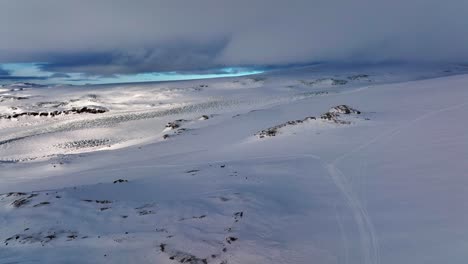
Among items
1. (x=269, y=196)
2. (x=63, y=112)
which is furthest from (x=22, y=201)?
(x=63, y=112)

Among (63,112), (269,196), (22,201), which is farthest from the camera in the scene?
(63,112)

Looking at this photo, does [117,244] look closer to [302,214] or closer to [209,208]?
[209,208]

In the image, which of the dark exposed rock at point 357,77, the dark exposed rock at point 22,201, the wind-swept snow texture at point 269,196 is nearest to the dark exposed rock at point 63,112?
the wind-swept snow texture at point 269,196

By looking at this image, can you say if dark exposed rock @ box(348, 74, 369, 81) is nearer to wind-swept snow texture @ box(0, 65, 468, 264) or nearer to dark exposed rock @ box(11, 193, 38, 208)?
wind-swept snow texture @ box(0, 65, 468, 264)

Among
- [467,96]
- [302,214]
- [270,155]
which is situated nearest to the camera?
[302,214]

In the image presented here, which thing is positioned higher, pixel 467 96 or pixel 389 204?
pixel 467 96

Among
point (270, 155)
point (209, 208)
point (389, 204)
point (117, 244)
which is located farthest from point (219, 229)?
point (270, 155)

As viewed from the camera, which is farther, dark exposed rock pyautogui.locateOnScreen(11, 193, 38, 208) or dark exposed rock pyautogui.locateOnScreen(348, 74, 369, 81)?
dark exposed rock pyautogui.locateOnScreen(348, 74, 369, 81)

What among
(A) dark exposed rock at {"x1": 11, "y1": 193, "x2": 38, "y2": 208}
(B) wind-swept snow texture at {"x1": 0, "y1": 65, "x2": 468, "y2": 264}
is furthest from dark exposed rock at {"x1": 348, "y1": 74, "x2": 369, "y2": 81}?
(A) dark exposed rock at {"x1": 11, "y1": 193, "x2": 38, "y2": 208}

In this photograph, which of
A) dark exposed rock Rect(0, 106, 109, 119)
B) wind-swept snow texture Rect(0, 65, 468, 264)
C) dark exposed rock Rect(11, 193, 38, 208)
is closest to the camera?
wind-swept snow texture Rect(0, 65, 468, 264)

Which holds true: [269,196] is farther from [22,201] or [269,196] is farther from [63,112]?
[63,112]

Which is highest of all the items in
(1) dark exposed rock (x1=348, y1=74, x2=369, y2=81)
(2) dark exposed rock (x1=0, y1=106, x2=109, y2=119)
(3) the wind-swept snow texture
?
(1) dark exposed rock (x1=348, y1=74, x2=369, y2=81)
